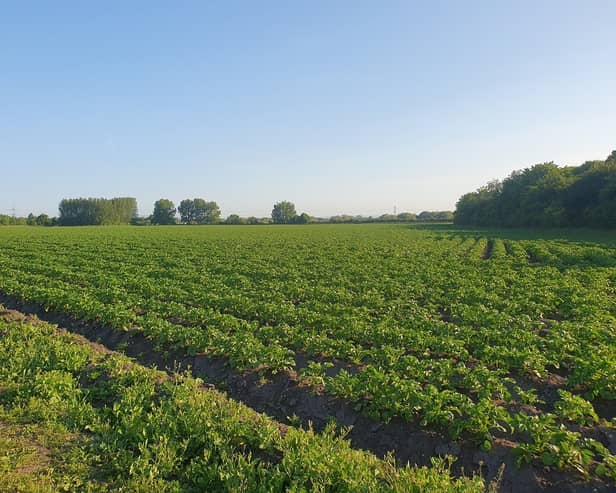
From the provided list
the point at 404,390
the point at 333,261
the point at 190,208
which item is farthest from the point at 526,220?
the point at 190,208

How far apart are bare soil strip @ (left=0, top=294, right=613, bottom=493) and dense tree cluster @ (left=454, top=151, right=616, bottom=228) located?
5754 cm

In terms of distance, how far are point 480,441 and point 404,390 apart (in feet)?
4.02

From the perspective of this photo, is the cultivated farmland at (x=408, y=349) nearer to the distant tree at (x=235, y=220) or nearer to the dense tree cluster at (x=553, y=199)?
the dense tree cluster at (x=553, y=199)

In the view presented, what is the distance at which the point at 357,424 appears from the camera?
220 inches

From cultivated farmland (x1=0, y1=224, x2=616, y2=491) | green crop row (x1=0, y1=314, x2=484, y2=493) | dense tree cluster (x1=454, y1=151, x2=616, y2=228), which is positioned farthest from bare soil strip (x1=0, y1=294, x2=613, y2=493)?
dense tree cluster (x1=454, y1=151, x2=616, y2=228)

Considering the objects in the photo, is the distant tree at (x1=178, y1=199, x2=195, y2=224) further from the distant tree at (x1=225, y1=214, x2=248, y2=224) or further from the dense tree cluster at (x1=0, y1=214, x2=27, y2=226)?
the dense tree cluster at (x1=0, y1=214, x2=27, y2=226)

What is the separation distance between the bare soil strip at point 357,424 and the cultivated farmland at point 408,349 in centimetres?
2

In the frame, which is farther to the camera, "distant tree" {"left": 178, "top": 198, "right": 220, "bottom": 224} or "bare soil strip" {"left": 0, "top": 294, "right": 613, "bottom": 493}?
"distant tree" {"left": 178, "top": 198, "right": 220, "bottom": 224}

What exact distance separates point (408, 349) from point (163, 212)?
149577mm

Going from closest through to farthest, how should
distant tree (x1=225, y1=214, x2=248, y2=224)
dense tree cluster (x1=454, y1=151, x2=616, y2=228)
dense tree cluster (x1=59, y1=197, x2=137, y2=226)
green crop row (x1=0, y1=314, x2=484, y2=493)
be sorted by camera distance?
green crop row (x1=0, y1=314, x2=484, y2=493) → dense tree cluster (x1=454, y1=151, x2=616, y2=228) → dense tree cluster (x1=59, y1=197, x2=137, y2=226) → distant tree (x1=225, y1=214, x2=248, y2=224)

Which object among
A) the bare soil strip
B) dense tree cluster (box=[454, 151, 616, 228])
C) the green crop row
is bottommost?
the bare soil strip

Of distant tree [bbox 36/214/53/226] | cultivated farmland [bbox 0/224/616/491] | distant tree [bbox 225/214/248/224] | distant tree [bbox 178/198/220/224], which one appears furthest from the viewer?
distant tree [bbox 178/198/220/224]

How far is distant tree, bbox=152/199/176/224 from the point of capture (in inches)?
5620

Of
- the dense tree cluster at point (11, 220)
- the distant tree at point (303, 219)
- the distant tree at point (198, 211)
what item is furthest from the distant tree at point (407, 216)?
the dense tree cluster at point (11, 220)
